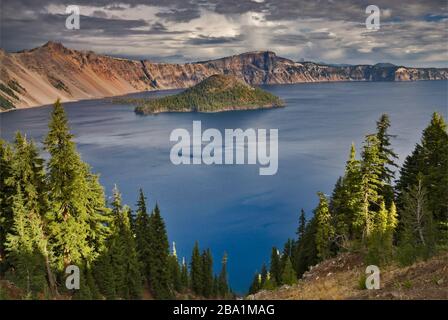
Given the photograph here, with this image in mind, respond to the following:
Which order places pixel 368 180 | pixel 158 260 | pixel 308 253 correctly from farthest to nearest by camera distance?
pixel 158 260
pixel 308 253
pixel 368 180

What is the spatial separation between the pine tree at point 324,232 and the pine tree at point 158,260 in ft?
54.5

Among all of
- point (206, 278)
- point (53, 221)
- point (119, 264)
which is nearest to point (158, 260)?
point (119, 264)

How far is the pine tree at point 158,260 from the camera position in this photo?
43.7 meters

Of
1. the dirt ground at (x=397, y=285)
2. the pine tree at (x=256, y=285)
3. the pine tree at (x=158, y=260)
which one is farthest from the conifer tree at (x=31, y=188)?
the pine tree at (x=256, y=285)

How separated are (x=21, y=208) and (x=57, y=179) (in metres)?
3.48

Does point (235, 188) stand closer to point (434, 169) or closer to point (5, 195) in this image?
point (434, 169)

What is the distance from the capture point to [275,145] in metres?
156

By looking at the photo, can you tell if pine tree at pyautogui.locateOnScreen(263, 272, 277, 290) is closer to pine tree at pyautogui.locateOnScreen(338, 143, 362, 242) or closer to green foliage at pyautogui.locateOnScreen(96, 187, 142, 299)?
pine tree at pyautogui.locateOnScreen(338, 143, 362, 242)

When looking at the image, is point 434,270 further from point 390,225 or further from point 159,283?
point 159,283

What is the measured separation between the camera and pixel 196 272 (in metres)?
52.8

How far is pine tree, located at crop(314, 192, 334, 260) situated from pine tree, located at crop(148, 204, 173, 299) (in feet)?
54.5

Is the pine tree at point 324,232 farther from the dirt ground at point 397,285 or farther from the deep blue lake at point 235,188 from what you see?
the deep blue lake at point 235,188

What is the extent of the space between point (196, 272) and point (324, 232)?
2217cm
